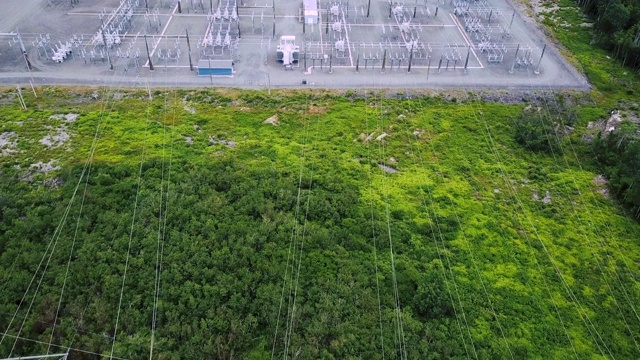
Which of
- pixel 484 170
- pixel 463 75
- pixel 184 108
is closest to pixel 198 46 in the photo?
pixel 184 108

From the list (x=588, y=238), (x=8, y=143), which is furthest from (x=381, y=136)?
(x=8, y=143)

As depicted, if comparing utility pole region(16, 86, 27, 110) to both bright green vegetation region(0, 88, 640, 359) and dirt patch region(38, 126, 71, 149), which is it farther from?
dirt patch region(38, 126, 71, 149)

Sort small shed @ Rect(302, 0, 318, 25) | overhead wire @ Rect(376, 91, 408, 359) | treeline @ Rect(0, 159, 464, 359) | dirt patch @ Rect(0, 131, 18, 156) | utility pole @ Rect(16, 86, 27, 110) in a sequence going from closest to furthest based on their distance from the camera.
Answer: treeline @ Rect(0, 159, 464, 359)
overhead wire @ Rect(376, 91, 408, 359)
dirt patch @ Rect(0, 131, 18, 156)
utility pole @ Rect(16, 86, 27, 110)
small shed @ Rect(302, 0, 318, 25)

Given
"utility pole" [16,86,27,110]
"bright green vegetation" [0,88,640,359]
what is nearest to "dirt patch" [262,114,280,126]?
"bright green vegetation" [0,88,640,359]

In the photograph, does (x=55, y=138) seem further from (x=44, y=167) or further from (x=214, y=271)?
(x=214, y=271)

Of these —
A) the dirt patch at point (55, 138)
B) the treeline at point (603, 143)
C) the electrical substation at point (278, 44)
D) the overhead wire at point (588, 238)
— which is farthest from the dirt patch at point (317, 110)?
the dirt patch at point (55, 138)

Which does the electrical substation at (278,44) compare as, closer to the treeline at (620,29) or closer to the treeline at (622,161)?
the treeline at (620,29)
